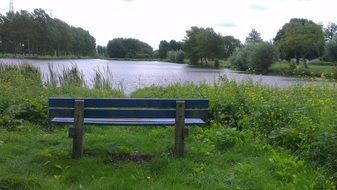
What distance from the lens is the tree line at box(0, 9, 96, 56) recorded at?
10862 cm

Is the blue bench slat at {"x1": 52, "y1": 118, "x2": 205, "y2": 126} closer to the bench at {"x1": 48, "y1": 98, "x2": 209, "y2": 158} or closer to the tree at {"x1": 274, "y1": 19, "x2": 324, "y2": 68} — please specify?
the bench at {"x1": 48, "y1": 98, "x2": 209, "y2": 158}

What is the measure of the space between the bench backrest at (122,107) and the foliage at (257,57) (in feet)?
187

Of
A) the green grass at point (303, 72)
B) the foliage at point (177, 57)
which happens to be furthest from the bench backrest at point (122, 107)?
the foliage at point (177, 57)

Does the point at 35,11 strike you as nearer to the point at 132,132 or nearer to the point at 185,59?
the point at 185,59

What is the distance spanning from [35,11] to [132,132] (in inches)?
4565

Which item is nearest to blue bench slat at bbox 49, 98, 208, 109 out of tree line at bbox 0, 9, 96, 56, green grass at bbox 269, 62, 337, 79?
green grass at bbox 269, 62, 337, 79

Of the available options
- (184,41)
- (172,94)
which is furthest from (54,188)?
(184,41)

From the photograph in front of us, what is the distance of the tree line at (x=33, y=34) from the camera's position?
109 m

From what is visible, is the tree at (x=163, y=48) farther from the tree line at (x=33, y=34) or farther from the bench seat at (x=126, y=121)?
the bench seat at (x=126, y=121)

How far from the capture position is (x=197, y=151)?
6316mm

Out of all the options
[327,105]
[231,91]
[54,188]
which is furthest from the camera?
[231,91]

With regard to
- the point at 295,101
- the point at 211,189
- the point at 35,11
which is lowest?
the point at 211,189

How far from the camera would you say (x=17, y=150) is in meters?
6.32

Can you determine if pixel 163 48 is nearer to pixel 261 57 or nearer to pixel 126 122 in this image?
pixel 261 57
